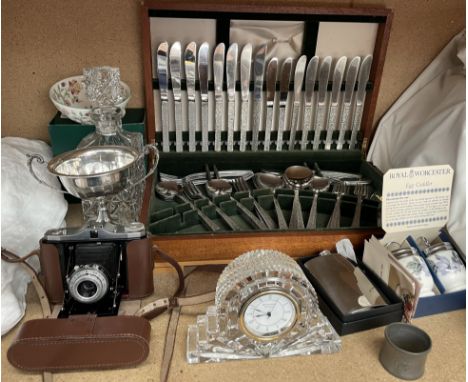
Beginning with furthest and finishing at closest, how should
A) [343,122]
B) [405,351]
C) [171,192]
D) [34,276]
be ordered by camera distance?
[343,122] → [171,192] → [34,276] → [405,351]

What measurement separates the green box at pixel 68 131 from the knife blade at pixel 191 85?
4.5 inches

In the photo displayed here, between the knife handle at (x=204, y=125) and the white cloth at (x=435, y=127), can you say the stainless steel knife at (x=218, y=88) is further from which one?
the white cloth at (x=435, y=127)

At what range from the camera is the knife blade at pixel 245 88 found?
3.03 feet

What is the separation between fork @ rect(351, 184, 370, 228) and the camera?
0.89 meters

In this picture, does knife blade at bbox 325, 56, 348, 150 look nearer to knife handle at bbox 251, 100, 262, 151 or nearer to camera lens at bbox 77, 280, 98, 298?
knife handle at bbox 251, 100, 262, 151

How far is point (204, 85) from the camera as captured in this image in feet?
3.12

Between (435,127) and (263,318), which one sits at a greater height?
(435,127)

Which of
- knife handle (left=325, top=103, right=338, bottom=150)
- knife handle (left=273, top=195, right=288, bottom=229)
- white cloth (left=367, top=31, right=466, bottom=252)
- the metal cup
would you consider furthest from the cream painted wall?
the metal cup

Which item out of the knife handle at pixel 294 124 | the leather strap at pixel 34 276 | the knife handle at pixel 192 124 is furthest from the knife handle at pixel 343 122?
the leather strap at pixel 34 276

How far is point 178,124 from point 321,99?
32cm

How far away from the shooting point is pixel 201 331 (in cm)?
66

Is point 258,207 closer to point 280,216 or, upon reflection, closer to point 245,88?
point 280,216

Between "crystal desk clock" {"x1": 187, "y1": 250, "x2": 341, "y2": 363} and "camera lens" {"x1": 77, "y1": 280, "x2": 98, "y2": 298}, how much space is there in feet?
0.51

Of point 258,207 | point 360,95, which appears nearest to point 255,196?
point 258,207
